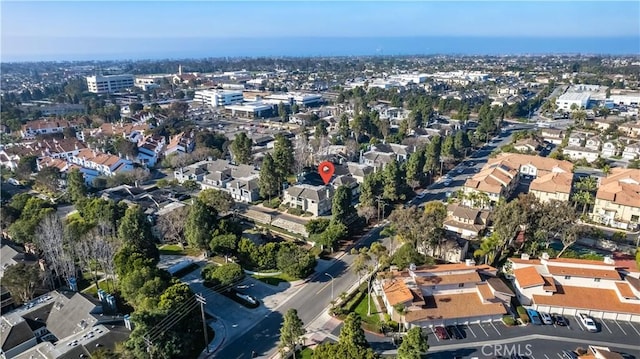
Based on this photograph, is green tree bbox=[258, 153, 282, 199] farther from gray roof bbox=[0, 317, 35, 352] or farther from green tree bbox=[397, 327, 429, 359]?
green tree bbox=[397, 327, 429, 359]

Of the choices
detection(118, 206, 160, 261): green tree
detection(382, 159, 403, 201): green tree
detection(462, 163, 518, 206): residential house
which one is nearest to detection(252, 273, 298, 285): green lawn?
detection(118, 206, 160, 261): green tree

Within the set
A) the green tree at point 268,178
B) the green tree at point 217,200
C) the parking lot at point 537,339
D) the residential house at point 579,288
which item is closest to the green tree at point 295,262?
the parking lot at point 537,339

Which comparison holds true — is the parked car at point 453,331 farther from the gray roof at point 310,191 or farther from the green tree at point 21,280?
the green tree at point 21,280

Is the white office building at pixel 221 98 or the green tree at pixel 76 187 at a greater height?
the white office building at pixel 221 98

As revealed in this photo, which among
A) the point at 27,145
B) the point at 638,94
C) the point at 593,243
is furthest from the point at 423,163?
the point at 638,94

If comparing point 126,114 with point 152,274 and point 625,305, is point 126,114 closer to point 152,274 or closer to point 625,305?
point 152,274

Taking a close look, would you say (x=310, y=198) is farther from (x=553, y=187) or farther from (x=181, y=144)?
(x=181, y=144)

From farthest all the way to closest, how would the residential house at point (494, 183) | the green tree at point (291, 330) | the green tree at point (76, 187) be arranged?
1. the green tree at point (76, 187)
2. the residential house at point (494, 183)
3. the green tree at point (291, 330)
